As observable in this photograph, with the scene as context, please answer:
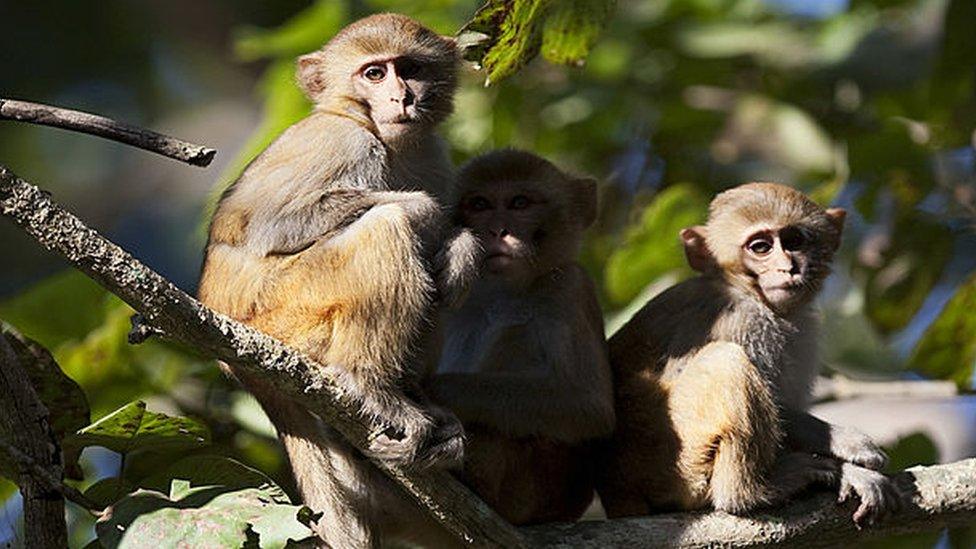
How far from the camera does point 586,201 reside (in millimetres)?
8406

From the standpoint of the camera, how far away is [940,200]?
11156 millimetres

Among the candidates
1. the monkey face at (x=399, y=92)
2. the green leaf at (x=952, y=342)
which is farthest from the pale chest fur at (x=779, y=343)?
the monkey face at (x=399, y=92)

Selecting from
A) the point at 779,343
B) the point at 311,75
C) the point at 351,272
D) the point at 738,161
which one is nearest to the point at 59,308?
the point at 311,75

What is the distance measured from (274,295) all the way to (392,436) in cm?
85

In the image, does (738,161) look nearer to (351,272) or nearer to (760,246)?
(760,246)

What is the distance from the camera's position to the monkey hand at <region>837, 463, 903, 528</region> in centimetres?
728

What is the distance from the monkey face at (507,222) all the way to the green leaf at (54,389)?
6.60 ft

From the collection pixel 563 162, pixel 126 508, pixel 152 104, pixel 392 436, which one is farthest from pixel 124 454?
pixel 152 104

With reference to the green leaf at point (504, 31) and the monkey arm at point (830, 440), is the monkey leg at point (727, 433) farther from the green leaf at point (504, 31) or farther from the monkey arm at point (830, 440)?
the green leaf at point (504, 31)

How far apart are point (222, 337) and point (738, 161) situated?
792 cm

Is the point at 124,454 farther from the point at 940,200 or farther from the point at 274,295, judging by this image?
the point at 940,200

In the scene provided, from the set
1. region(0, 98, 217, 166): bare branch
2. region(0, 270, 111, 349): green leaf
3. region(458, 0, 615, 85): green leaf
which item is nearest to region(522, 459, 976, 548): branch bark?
region(458, 0, 615, 85): green leaf

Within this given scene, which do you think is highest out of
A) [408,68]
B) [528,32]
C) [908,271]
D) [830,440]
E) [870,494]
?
[528,32]

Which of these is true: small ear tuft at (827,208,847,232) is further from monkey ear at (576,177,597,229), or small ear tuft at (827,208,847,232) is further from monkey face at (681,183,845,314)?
monkey ear at (576,177,597,229)
